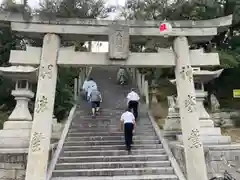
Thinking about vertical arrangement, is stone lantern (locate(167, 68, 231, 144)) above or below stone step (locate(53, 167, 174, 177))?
above

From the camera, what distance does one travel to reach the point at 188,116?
23.8 ft

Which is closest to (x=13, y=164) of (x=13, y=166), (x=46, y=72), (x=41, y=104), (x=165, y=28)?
(x=13, y=166)

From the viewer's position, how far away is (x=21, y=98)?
894 cm

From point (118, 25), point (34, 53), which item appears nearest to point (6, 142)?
point (34, 53)

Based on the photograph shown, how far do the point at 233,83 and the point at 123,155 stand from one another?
12.3 metres

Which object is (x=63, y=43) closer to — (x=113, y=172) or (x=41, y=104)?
(x=41, y=104)

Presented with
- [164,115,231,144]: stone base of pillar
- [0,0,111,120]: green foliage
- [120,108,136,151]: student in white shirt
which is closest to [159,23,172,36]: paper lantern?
[120,108,136,151]: student in white shirt

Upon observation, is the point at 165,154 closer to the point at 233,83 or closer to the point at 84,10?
the point at 233,83

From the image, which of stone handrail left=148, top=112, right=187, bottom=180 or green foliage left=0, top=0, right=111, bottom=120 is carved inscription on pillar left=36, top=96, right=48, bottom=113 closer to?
green foliage left=0, top=0, right=111, bottom=120

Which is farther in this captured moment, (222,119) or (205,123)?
(222,119)

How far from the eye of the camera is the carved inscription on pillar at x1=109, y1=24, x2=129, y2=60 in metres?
7.31

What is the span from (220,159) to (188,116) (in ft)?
5.37

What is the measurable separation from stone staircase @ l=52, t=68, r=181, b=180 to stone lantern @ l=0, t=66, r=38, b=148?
1292mm

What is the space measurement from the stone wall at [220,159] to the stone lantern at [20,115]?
14.9 feet
